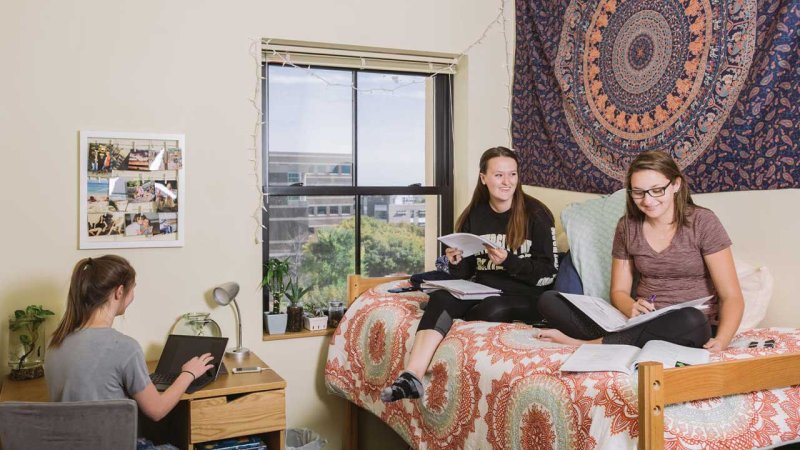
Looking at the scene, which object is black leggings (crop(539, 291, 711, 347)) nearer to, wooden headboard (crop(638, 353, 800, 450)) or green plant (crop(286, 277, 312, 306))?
wooden headboard (crop(638, 353, 800, 450))

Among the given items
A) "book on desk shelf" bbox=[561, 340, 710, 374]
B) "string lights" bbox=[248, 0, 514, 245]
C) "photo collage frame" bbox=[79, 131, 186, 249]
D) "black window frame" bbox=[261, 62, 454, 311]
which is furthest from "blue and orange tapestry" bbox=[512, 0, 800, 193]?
Answer: "photo collage frame" bbox=[79, 131, 186, 249]

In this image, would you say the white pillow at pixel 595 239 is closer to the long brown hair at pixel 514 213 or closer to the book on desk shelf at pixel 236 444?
the long brown hair at pixel 514 213

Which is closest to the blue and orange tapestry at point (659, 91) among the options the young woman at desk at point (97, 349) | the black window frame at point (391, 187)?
the black window frame at point (391, 187)

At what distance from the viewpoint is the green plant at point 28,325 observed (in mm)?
2641

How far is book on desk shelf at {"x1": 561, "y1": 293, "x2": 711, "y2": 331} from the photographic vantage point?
1.94 meters

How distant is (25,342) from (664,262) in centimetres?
220

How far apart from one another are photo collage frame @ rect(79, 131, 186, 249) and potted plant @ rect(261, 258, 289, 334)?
420 millimetres

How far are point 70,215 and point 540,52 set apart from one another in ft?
6.94

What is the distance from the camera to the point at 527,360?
1989 millimetres

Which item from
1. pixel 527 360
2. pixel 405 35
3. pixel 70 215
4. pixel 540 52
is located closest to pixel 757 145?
pixel 527 360

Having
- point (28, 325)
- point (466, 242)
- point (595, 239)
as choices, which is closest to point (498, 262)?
point (466, 242)

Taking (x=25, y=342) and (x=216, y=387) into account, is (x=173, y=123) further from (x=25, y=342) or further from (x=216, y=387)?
(x=216, y=387)

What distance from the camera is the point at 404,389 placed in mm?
2324

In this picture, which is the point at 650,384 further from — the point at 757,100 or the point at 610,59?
the point at 610,59
